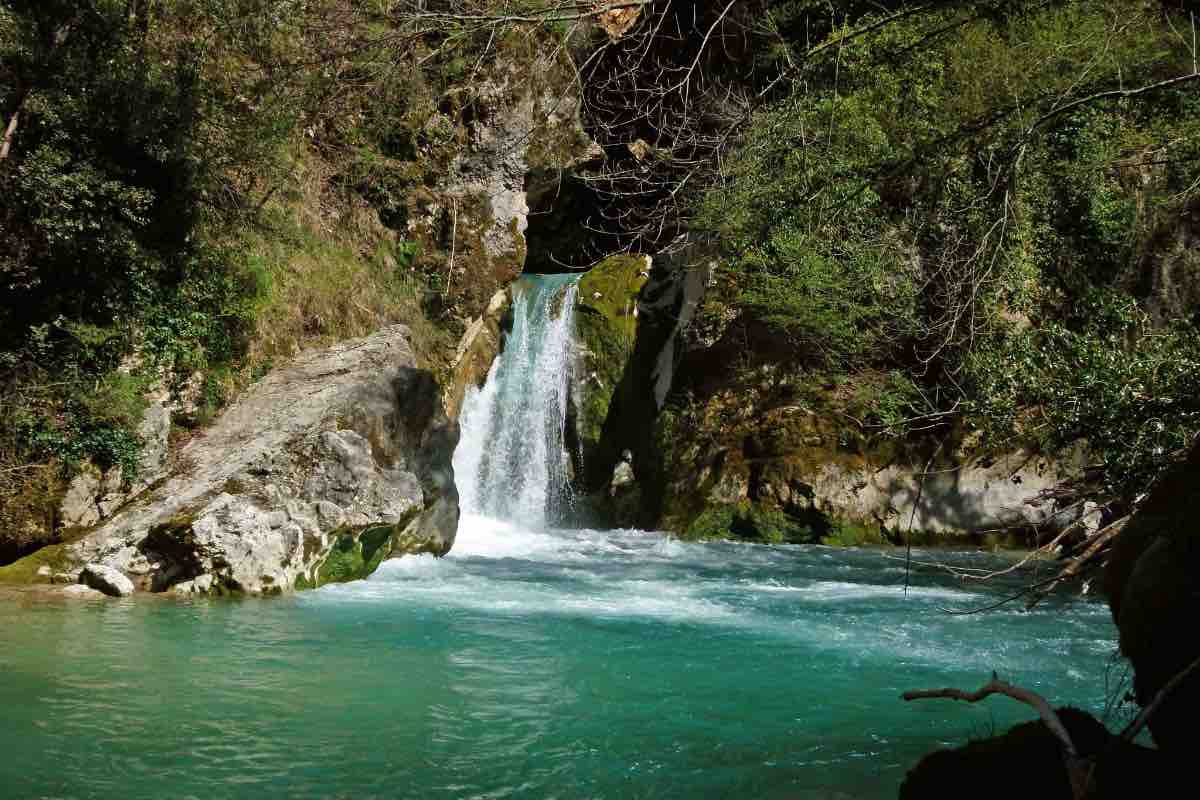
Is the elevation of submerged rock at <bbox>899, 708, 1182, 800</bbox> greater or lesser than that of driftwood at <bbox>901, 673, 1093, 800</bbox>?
lesser

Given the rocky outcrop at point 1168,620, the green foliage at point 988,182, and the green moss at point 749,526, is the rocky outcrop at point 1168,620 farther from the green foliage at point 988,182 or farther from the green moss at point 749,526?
the green moss at point 749,526

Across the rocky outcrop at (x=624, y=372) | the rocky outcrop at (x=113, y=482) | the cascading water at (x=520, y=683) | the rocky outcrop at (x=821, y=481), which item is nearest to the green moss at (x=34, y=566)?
the rocky outcrop at (x=113, y=482)

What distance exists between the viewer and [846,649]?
309 inches

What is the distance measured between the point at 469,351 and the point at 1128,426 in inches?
512

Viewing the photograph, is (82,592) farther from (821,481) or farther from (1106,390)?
(821,481)

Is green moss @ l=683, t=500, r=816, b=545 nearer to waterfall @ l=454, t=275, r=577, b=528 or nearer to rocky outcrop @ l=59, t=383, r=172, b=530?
waterfall @ l=454, t=275, r=577, b=528

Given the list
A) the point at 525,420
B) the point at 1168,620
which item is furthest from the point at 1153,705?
the point at 525,420

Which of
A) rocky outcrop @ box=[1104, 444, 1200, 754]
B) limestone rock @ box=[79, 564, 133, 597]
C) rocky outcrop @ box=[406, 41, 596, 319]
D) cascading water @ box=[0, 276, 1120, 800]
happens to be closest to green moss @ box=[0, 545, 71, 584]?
limestone rock @ box=[79, 564, 133, 597]

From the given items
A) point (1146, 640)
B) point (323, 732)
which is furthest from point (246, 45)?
point (1146, 640)

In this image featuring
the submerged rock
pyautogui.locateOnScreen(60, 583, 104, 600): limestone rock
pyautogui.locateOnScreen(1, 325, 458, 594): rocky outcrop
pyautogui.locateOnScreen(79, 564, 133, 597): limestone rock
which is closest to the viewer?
the submerged rock

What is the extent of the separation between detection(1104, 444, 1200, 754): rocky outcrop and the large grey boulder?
819 centimetres

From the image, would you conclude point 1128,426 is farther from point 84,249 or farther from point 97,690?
point 84,249

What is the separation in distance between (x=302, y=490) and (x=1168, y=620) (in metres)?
8.69

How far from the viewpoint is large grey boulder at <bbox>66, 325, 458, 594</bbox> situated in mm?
9250
